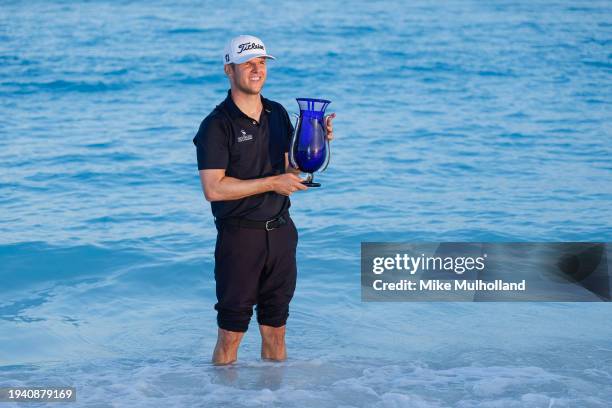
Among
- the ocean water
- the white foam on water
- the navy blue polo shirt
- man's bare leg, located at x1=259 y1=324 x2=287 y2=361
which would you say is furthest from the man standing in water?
the ocean water

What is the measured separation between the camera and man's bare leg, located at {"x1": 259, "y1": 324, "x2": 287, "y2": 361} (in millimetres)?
4633

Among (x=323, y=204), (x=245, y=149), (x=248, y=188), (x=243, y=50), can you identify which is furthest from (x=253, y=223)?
(x=323, y=204)

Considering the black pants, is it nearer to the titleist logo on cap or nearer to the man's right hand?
the man's right hand

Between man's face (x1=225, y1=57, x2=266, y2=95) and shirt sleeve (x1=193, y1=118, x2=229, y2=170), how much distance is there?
0.67 ft

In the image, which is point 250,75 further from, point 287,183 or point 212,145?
point 287,183

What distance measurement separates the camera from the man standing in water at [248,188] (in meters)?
4.12

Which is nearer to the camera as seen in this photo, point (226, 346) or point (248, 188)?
point (248, 188)

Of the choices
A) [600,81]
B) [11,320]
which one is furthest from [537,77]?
[11,320]

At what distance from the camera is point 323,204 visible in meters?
8.89

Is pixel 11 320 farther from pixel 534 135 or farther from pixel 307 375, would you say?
pixel 534 135

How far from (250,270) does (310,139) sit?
2.30ft

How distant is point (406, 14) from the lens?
2145 cm

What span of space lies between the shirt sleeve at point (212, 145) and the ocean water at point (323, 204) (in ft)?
3.67

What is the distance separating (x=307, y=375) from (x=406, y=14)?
17.8 meters
